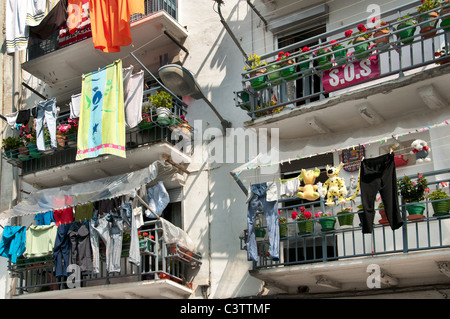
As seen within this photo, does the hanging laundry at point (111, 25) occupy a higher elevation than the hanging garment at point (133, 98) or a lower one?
higher

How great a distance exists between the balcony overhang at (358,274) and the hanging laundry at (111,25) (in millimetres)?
7014

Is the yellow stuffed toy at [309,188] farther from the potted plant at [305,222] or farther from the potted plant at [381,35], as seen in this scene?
the potted plant at [381,35]

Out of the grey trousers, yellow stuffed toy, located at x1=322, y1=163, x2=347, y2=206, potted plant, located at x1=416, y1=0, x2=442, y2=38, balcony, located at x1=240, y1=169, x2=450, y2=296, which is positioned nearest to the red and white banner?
potted plant, located at x1=416, y1=0, x2=442, y2=38

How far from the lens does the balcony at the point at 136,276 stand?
15844mm

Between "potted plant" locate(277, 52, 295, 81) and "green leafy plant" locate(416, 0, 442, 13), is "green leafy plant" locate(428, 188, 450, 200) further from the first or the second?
"potted plant" locate(277, 52, 295, 81)

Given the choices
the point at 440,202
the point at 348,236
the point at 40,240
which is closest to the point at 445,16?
the point at 440,202

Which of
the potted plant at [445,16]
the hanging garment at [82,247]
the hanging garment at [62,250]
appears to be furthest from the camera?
the hanging garment at [62,250]

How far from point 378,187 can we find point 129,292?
20.1 ft

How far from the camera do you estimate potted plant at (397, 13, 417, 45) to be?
47.5ft

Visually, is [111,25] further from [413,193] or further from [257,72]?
[413,193]

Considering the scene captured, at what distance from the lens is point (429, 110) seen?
15.2 meters

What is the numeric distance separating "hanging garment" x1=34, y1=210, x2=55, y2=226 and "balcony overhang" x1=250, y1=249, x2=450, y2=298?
20.3 feet

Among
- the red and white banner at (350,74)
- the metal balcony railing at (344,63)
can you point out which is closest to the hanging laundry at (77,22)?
the metal balcony railing at (344,63)
